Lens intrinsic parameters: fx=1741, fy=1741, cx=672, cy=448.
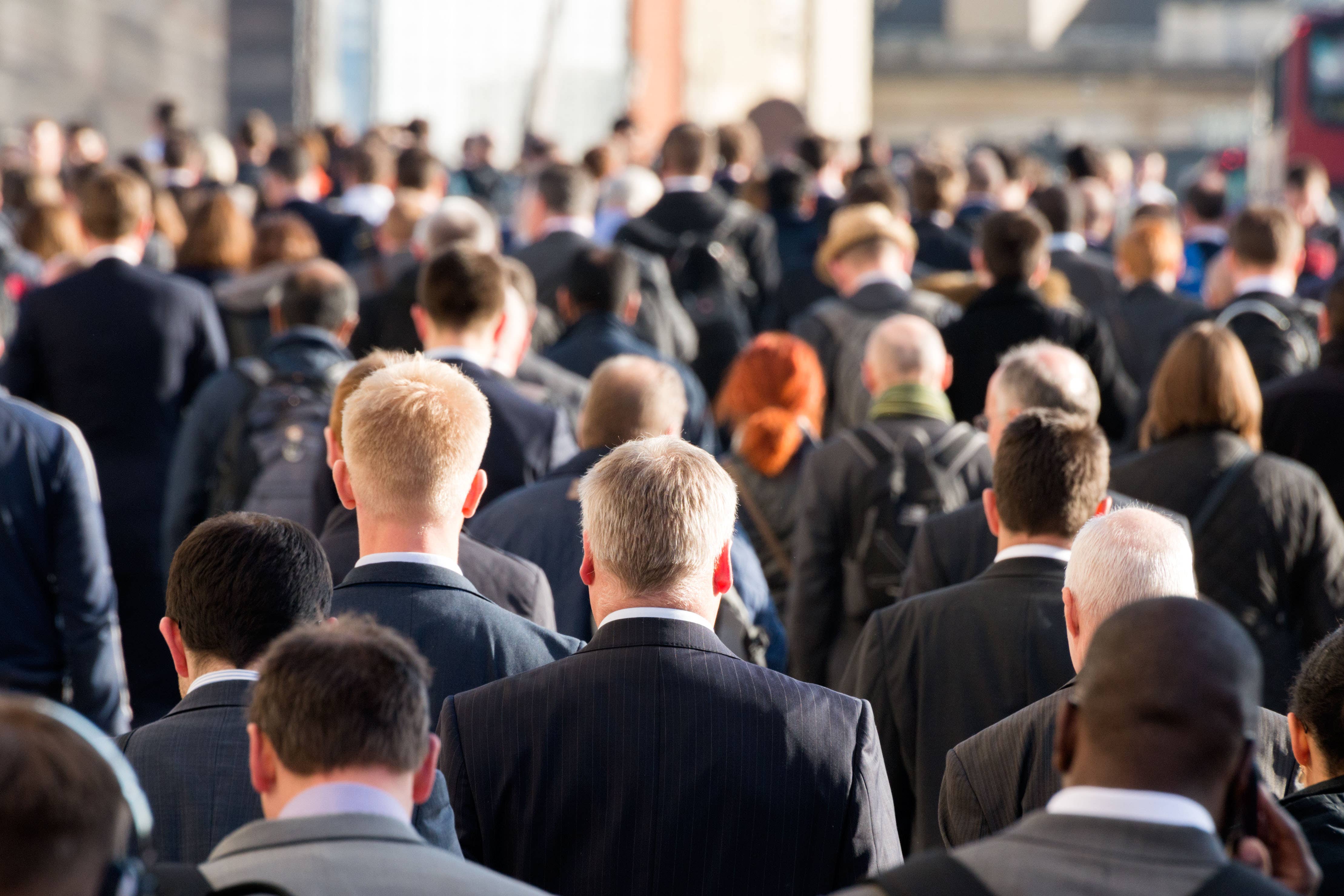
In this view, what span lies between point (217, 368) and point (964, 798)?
14.6 ft

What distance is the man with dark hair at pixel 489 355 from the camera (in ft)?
16.5

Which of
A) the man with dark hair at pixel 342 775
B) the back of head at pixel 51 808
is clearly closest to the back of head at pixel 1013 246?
the man with dark hair at pixel 342 775

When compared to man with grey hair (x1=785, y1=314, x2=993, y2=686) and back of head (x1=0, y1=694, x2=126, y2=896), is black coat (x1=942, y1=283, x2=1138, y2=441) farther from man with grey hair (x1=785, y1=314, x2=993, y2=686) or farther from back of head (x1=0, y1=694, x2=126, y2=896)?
back of head (x1=0, y1=694, x2=126, y2=896)

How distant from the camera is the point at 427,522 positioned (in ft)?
Result: 11.6

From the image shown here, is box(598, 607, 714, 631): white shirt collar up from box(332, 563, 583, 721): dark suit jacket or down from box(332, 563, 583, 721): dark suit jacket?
up

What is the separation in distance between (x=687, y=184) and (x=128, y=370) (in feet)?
12.6

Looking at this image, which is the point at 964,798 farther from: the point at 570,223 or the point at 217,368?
the point at 570,223

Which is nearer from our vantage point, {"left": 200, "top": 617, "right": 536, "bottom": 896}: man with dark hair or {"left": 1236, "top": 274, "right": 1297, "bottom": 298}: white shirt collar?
{"left": 200, "top": 617, "right": 536, "bottom": 896}: man with dark hair

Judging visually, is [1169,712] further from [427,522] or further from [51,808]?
[427,522]

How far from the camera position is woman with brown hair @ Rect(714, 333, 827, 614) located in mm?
5645

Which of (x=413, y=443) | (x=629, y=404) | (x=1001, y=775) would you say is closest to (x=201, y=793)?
(x=413, y=443)

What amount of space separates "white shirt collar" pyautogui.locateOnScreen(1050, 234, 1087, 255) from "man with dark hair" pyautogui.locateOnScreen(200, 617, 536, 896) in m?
7.29

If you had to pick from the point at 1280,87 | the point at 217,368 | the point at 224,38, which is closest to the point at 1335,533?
the point at 217,368

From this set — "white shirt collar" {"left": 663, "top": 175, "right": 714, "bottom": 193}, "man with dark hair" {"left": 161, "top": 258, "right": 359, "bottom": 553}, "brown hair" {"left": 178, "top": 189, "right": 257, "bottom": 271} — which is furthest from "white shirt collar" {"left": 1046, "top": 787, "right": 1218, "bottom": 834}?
"white shirt collar" {"left": 663, "top": 175, "right": 714, "bottom": 193}
